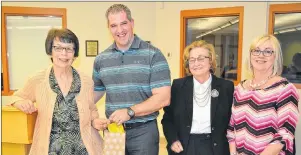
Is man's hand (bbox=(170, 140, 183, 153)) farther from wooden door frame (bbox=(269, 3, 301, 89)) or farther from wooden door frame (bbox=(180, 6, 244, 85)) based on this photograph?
wooden door frame (bbox=(269, 3, 301, 89))

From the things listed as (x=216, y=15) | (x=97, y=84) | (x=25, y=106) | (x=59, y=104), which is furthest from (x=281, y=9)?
(x=25, y=106)

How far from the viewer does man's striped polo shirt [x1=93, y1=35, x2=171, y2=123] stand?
1.63 metres

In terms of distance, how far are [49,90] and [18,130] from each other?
1.01 ft

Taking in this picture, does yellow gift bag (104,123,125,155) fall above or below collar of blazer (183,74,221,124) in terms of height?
below

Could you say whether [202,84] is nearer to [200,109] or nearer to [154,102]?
[200,109]

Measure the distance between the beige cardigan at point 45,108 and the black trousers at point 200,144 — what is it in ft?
1.83

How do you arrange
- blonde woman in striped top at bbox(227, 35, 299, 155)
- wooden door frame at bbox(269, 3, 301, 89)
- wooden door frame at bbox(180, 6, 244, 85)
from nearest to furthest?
blonde woman in striped top at bbox(227, 35, 299, 155)
wooden door frame at bbox(269, 3, 301, 89)
wooden door frame at bbox(180, 6, 244, 85)

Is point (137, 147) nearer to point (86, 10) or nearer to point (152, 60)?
point (152, 60)

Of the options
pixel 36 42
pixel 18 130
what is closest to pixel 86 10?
pixel 36 42

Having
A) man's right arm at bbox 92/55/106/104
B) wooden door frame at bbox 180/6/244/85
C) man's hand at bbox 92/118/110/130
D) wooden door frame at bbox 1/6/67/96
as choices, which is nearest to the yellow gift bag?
man's hand at bbox 92/118/110/130

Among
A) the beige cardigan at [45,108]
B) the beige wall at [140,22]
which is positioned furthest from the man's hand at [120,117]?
the beige wall at [140,22]

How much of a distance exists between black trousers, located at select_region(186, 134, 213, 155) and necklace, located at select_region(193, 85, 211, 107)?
0.63ft

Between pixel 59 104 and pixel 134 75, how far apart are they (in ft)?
1.49

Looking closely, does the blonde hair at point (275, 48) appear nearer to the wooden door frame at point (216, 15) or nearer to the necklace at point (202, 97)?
the necklace at point (202, 97)
